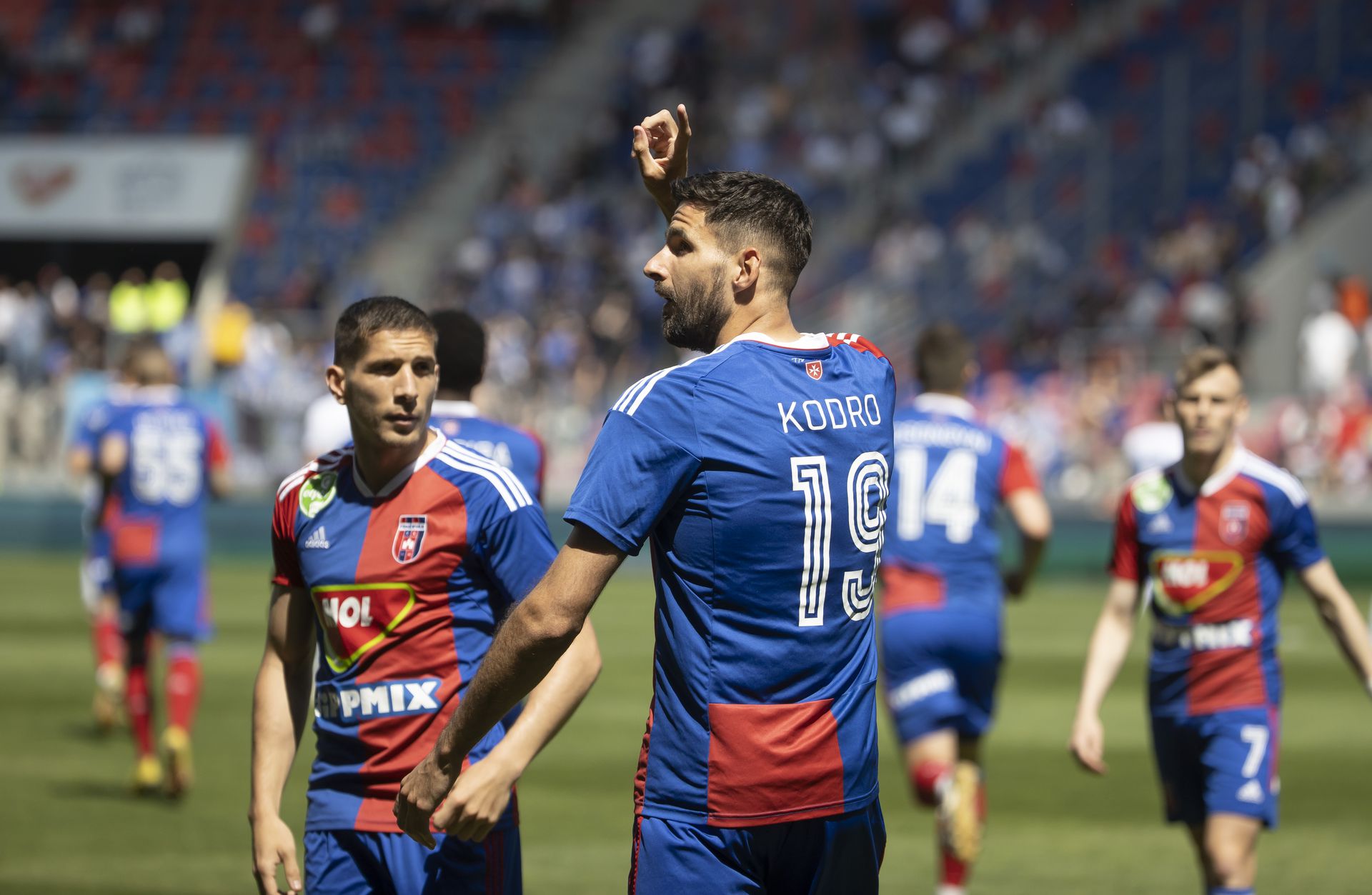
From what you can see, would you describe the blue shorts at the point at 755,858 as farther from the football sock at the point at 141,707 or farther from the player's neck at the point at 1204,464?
the football sock at the point at 141,707

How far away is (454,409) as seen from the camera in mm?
6133

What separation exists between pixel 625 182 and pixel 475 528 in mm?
28155

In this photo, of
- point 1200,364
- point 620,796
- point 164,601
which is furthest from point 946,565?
point 164,601

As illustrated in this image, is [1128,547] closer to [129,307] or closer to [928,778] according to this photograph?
[928,778]

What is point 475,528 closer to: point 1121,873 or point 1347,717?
point 1121,873

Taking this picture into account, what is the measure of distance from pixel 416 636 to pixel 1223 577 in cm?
312

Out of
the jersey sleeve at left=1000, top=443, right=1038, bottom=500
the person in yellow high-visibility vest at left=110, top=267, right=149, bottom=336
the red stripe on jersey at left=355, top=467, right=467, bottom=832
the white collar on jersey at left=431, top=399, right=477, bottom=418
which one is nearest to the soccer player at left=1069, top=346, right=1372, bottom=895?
the jersey sleeve at left=1000, top=443, right=1038, bottom=500

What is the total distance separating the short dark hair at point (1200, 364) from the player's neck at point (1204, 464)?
0.81 feet

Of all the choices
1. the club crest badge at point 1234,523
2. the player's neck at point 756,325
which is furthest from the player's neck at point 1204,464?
the player's neck at point 756,325

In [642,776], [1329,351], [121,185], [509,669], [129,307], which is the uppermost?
[121,185]

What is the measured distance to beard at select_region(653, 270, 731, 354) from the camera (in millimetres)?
3602

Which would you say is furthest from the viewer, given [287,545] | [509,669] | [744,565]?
[287,545]

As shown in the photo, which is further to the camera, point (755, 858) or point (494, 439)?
point (494, 439)

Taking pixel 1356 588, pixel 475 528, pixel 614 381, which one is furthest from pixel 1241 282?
pixel 475 528
